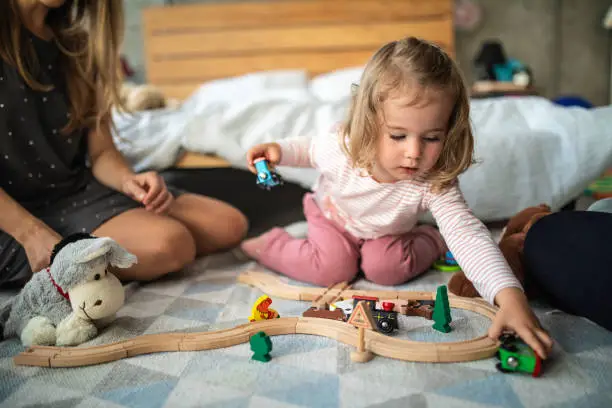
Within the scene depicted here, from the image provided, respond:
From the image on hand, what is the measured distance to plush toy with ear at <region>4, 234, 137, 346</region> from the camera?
808mm

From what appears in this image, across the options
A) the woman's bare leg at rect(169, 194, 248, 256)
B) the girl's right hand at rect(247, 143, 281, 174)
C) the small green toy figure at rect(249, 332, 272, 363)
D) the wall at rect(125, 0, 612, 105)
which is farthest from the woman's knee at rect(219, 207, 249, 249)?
the wall at rect(125, 0, 612, 105)

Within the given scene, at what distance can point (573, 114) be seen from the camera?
1.37 meters

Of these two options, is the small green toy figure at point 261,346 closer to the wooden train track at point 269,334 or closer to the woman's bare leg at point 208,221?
the wooden train track at point 269,334

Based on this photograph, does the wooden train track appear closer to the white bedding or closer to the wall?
the white bedding

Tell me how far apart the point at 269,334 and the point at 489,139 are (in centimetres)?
83

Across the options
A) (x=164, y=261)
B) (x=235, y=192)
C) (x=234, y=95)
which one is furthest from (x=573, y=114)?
(x=234, y=95)

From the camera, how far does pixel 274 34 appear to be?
2.66m

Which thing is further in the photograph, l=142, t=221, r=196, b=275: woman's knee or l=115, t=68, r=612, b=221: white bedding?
l=115, t=68, r=612, b=221: white bedding

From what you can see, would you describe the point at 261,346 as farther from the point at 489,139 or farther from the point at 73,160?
the point at 489,139

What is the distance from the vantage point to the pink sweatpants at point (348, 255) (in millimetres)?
1036

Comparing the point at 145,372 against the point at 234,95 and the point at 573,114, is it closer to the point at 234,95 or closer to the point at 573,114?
the point at 573,114

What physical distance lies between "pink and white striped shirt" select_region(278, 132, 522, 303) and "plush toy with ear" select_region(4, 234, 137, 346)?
15.3 inches

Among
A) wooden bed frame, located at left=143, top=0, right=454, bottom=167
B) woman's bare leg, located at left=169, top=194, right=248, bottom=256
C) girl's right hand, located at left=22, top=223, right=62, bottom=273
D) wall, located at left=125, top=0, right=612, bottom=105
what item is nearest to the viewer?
girl's right hand, located at left=22, top=223, right=62, bottom=273

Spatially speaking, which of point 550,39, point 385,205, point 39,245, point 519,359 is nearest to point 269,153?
point 385,205
